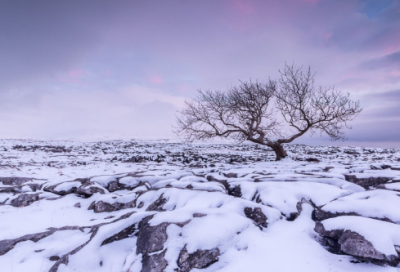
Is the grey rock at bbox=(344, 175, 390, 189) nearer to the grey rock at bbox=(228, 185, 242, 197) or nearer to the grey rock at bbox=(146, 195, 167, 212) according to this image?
the grey rock at bbox=(228, 185, 242, 197)

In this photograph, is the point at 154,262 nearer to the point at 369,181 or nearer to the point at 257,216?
the point at 257,216

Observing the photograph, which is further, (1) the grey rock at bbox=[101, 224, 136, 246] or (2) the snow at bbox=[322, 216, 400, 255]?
(1) the grey rock at bbox=[101, 224, 136, 246]

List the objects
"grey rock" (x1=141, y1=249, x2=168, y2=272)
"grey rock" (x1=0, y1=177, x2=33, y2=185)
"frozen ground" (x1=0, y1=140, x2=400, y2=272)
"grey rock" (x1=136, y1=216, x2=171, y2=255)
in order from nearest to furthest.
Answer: "frozen ground" (x1=0, y1=140, x2=400, y2=272) < "grey rock" (x1=141, y1=249, x2=168, y2=272) < "grey rock" (x1=136, y1=216, x2=171, y2=255) < "grey rock" (x1=0, y1=177, x2=33, y2=185)

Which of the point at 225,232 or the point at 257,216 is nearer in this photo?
the point at 225,232

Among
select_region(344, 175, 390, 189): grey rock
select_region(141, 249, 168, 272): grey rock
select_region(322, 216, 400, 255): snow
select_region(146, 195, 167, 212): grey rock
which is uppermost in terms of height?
select_region(344, 175, 390, 189): grey rock

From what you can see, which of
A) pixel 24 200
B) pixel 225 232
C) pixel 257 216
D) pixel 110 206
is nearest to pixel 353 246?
pixel 257 216

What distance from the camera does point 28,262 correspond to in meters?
3.33

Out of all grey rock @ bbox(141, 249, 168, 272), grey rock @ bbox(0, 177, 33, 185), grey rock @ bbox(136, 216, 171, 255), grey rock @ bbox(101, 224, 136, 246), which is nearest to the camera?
grey rock @ bbox(141, 249, 168, 272)

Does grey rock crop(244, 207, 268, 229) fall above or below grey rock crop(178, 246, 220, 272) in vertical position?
above

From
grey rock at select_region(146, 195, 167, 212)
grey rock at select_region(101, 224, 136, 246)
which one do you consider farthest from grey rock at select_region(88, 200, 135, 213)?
grey rock at select_region(101, 224, 136, 246)

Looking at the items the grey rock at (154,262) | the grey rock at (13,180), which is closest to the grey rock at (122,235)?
the grey rock at (154,262)

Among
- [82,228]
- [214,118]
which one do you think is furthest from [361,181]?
[214,118]

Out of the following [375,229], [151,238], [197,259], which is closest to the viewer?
[375,229]

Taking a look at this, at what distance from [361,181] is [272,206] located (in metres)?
3.00
